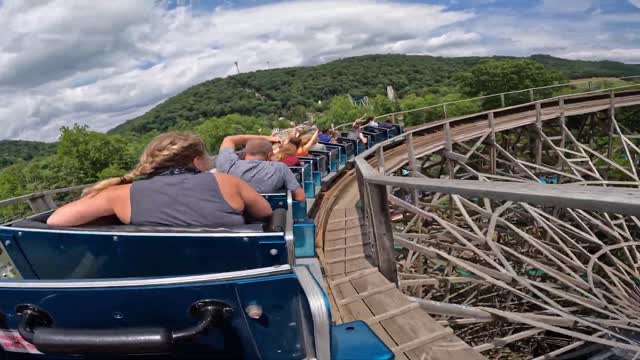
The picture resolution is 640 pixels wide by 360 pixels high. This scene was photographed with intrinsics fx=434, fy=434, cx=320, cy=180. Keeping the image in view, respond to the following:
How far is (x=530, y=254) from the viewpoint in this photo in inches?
416

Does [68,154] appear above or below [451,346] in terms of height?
above

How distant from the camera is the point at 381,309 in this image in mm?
3049

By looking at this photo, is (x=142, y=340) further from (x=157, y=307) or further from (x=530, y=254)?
(x=530, y=254)

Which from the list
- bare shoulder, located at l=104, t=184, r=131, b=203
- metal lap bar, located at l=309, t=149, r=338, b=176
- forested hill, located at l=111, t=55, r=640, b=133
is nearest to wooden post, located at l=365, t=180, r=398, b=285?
bare shoulder, located at l=104, t=184, r=131, b=203

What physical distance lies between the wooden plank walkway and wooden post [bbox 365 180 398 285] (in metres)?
0.11

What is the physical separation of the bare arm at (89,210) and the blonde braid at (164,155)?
5.6 inches

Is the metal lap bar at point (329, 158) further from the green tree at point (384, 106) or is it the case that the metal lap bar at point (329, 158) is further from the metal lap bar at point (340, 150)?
the green tree at point (384, 106)

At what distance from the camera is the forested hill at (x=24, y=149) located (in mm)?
129375

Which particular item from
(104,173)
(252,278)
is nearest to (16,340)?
(252,278)

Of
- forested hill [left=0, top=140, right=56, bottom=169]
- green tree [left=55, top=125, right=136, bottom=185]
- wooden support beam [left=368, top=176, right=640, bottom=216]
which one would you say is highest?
forested hill [left=0, top=140, right=56, bottom=169]

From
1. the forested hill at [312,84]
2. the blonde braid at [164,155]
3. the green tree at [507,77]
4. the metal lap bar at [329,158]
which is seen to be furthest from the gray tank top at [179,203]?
the forested hill at [312,84]

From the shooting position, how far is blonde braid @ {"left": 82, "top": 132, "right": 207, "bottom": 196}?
2205mm

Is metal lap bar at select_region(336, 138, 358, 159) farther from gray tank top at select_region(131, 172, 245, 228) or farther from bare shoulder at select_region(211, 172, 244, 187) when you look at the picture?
gray tank top at select_region(131, 172, 245, 228)

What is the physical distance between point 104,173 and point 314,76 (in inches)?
4622
